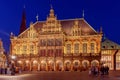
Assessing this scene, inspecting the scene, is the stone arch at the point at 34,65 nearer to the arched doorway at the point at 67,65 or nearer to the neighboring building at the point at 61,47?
the neighboring building at the point at 61,47

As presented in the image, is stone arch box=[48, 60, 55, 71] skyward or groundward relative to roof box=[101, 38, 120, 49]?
groundward

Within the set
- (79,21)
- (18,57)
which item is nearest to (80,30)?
(79,21)

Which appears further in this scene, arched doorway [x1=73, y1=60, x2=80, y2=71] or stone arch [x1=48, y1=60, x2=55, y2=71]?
stone arch [x1=48, y1=60, x2=55, y2=71]

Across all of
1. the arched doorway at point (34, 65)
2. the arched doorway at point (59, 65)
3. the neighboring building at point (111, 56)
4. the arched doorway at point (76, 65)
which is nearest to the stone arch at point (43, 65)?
the arched doorway at point (34, 65)

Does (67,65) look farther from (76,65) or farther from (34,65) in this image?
(34,65)

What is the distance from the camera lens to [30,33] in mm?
73250

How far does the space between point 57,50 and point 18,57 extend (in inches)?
480

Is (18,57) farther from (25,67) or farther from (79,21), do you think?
(79,21)

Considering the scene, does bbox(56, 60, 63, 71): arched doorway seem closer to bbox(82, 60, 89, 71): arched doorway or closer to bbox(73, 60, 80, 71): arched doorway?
bbox(73, 60, 80, 71): arched doorway

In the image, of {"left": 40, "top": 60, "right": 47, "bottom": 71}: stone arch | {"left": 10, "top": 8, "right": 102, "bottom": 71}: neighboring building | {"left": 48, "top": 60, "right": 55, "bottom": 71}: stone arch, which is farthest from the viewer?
{"left": 40, "top": 60, "right": 47, "bottom": 71}: stone arch

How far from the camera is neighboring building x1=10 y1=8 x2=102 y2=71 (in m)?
65.6

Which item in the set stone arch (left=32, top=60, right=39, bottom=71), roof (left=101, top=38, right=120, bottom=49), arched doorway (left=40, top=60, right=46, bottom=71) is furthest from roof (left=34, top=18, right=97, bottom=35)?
arched doorway (left=40, top=60, right=46, bottom=71)

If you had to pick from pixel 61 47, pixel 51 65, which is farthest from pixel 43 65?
pixel 61 47

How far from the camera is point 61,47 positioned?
219ft
